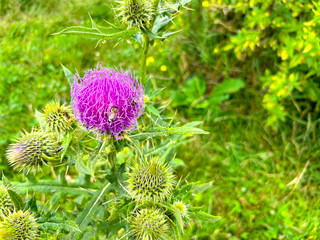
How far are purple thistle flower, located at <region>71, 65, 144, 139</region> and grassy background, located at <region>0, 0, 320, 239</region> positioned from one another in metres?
1.83

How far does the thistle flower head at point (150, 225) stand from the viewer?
7.09 feet

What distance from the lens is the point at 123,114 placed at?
2.25 m

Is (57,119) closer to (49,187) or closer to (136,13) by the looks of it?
(49,187)

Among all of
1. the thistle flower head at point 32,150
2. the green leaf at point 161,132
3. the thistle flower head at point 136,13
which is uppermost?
the thistle flower head at point 136,13

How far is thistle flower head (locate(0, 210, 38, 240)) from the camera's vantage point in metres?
2.04

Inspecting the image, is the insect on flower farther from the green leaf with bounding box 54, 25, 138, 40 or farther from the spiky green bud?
the spiky green bud

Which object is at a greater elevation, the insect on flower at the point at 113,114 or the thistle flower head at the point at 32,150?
the insect on flower at the point at 113,114

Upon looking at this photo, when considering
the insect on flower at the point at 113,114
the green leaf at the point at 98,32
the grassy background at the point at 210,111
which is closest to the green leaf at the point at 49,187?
the insect on flower at the point at 113,114

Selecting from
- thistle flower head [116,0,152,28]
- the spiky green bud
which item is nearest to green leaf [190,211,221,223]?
the spiky green bud

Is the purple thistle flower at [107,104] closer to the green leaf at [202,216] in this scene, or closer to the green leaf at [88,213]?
the green leaf at [88,213]

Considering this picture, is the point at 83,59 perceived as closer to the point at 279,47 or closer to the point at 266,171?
the point at 279,47

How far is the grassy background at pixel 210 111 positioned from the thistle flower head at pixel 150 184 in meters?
1.39

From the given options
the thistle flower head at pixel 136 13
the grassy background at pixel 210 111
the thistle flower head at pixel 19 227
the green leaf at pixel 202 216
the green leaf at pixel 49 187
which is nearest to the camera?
the thistle flower head at pixel 19 227

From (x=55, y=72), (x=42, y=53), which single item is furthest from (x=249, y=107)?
(x=42, y=53)
